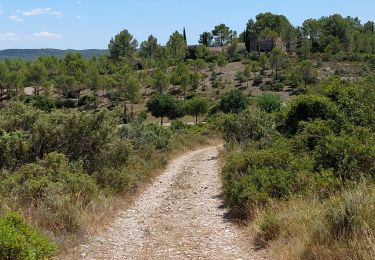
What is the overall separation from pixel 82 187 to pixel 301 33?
106 meters

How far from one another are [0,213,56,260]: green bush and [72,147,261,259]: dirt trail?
181 cm

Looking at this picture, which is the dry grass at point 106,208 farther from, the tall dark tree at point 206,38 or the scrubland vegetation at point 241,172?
the tall dark tree at point 206,38

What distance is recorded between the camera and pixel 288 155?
10664mm

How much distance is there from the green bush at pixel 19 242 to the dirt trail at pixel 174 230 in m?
1.81

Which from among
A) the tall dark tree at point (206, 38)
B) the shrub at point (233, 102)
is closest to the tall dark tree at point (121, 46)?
the tall dark tree at point (206, 38)

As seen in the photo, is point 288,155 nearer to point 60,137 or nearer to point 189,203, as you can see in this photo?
point 189,203

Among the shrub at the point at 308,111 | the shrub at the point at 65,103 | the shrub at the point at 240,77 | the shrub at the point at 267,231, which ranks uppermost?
the shrub at the point at 240,77

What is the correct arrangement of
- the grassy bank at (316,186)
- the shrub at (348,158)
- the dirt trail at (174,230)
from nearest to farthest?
the grassy bank at (316,186), the dirt trail at (174,230), the shrub at (348,158)

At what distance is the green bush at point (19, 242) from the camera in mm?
4410

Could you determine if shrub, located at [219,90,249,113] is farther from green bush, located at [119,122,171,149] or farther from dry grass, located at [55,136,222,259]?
dry grass, located at [55,136,222,259]

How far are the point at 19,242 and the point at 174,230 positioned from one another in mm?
4134

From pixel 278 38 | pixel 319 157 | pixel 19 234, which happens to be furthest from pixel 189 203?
pixel 278 38

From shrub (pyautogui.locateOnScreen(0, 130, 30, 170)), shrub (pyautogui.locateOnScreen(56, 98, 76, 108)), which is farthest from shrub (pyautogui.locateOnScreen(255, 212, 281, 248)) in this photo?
shrub (pyautogui.locateOnScreen(56, 98, 76, 108))

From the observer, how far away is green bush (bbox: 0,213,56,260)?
4410 millimetres
